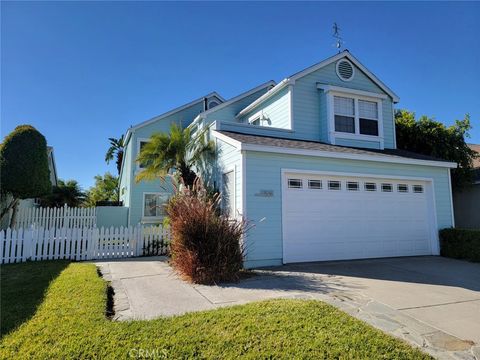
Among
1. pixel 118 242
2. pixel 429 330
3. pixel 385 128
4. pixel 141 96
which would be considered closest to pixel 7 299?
pixel 118 242

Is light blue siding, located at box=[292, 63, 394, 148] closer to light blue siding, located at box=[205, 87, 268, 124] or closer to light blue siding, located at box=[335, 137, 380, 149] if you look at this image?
light blue siding, located at box=[335, 137, 380, 149]

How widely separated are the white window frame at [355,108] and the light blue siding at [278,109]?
1440 mm

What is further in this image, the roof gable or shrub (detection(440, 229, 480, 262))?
the roof gable

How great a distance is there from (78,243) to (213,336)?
26.5ft

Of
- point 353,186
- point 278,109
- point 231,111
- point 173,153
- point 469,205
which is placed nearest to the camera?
point 353,186

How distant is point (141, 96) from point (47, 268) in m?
9.06

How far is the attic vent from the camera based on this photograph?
1259 centimetres

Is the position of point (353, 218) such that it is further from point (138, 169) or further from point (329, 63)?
point (138, 169)

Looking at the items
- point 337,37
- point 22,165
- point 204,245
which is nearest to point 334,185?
point 204,245

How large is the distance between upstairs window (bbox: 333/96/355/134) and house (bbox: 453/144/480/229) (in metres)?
7.84

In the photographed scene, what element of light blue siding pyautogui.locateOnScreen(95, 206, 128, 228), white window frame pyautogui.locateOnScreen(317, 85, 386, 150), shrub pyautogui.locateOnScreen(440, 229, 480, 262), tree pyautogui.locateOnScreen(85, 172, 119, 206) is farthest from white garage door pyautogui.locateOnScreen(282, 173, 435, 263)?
tree pyautogui.locateOnScreen(85, 172, 119, 206)

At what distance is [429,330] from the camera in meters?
3.98

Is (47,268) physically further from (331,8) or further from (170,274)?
(331,8)

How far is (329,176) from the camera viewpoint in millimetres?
9594
